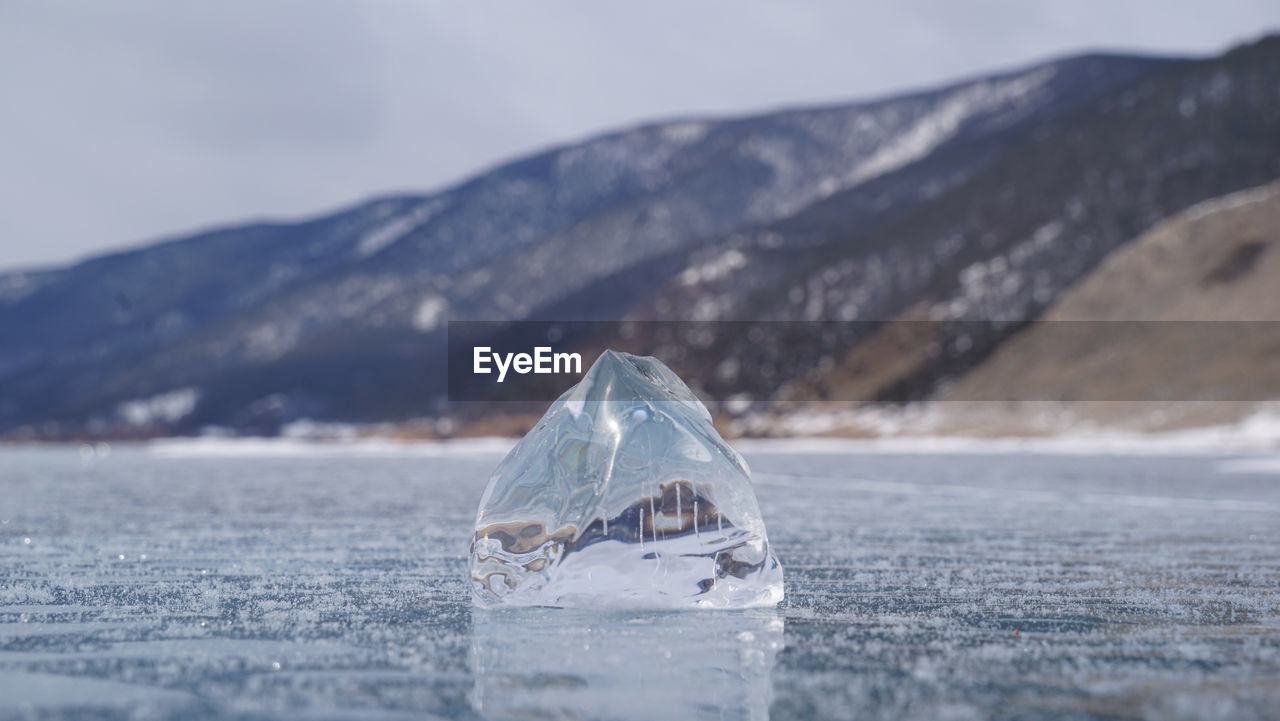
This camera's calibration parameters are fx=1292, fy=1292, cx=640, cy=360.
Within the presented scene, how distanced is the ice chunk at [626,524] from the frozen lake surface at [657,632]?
0.23 metres

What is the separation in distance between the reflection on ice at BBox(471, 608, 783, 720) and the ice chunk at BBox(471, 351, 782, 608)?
197 mm

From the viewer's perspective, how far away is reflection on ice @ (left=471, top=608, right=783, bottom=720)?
5.38m

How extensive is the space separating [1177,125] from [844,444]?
6669cm

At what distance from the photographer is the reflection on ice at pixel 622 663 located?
212 inches

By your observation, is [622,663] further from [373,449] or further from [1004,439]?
[373,449]

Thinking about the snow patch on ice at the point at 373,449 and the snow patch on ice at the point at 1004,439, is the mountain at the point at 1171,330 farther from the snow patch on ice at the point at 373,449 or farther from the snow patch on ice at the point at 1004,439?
the snow patch on ice at the point at 373,449

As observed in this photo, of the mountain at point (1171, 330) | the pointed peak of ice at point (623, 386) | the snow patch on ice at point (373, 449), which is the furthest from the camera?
the snow patch on ice at point (373, 449)

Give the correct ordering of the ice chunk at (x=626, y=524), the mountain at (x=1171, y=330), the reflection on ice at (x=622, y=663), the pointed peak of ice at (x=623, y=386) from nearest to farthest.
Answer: the reflection on ice at (x=622, y=663) < the ice chunk at (x=626, y=524) < the pointed peak of ice at (x=623, y=386) < the mountain at (x=1171, y=330)

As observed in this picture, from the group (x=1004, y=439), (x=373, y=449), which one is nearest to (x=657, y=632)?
(x=1004, y=439)

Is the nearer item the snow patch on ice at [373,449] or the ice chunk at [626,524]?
the ice chunk at [626,524]

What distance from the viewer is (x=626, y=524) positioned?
8.01m

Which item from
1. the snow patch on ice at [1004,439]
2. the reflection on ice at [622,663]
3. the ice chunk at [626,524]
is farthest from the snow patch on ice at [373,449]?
the reflection on ice at [622,663]

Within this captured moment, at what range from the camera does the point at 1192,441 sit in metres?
60.5

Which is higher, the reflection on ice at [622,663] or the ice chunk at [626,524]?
the ice chunk at [626,524]
